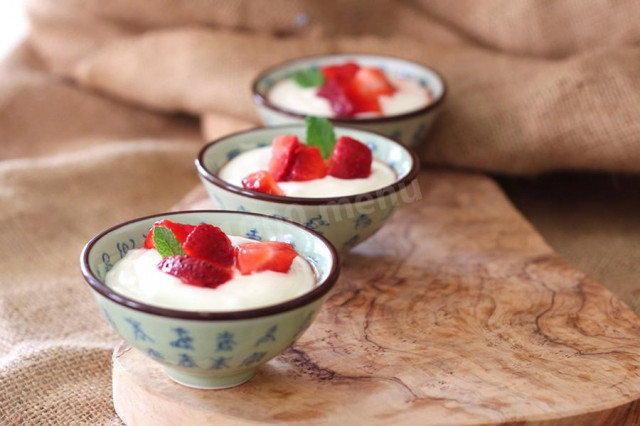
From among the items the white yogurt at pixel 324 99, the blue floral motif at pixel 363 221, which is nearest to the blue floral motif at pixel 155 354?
the blue floral motif at pixel 363 221

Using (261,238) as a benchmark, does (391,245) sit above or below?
below

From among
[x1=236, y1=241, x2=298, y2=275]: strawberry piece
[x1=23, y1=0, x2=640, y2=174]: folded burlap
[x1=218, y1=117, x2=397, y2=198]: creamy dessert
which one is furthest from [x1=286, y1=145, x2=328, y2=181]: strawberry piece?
[x1=23, y1=0, x2=640, y2=174]: folded burlap

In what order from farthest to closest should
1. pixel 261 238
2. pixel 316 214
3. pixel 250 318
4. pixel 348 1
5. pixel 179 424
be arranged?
pixel 348 1
pixel 316 214
pixel 261 238
pixel 179 424
pixel 250 318

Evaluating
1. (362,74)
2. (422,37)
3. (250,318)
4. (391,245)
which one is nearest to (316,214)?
(391,245)

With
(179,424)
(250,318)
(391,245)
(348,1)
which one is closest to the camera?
(250,318)

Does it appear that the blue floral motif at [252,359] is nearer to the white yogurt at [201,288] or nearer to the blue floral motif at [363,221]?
the white yogurt at [201,288]

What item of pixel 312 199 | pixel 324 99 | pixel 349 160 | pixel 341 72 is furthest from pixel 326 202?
pixel 341 72

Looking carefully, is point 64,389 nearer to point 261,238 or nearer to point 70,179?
point 261,238
